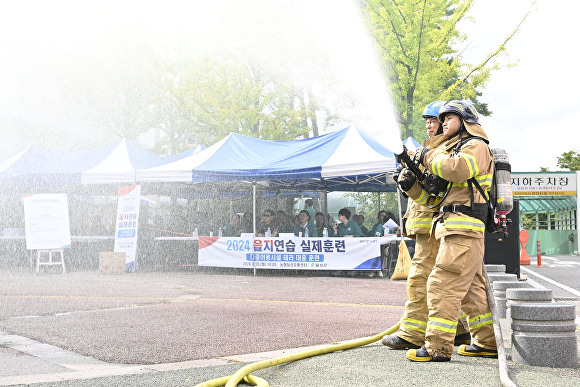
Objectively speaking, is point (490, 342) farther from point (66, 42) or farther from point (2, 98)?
point (2, 98)

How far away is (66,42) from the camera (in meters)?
26.9

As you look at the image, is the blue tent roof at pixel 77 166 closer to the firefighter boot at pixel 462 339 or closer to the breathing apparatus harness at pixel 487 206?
the firefighter boot at pixel 462 339

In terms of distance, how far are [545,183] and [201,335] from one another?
77.0ft

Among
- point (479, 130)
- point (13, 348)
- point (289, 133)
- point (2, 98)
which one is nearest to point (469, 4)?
point (289, 133)

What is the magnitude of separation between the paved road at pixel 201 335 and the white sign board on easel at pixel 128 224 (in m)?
3.60

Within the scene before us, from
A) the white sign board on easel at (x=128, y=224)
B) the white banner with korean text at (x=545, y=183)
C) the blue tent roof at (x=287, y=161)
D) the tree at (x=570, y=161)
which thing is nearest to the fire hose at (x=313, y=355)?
the blue tent roof at (x=287, y=161)

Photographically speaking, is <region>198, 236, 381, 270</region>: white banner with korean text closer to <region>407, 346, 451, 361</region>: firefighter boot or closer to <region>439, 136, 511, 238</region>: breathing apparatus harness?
<region>439, 136, 511, 238</region>: breathing apparatus harness

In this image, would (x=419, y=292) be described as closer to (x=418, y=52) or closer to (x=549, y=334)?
(x=549, y=334)

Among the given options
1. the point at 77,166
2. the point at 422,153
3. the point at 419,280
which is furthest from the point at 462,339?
the point at 77,166

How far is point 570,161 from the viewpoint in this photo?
43.2 m

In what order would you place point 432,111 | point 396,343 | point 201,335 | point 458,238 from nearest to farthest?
point 458,238 < point 396,343 < point 432,111 < point 201,335

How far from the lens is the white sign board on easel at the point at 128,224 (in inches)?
622

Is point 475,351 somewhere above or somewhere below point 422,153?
below

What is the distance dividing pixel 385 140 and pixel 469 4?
1848 cm
